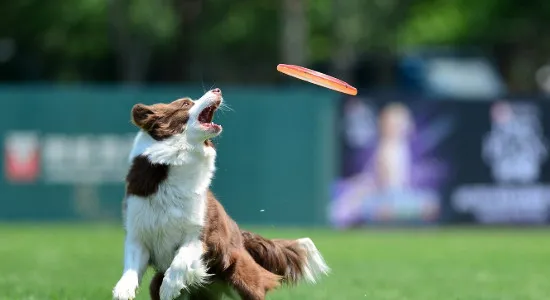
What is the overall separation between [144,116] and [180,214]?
76 cm

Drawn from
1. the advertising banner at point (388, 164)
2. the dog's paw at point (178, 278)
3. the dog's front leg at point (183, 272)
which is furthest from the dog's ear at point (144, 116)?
the advertising banner at point (388, 164)

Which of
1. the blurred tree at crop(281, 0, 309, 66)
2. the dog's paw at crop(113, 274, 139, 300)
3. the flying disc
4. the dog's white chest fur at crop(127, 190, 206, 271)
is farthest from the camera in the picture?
the blurred tree at crop(281, 0, 309, 66)

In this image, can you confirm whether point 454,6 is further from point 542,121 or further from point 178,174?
point 178,174

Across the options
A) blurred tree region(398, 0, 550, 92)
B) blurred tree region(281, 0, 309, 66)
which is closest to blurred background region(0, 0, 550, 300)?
blurred tree region(281, 0, 309, 66)

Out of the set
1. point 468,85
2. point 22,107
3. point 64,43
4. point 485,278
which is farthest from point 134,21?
point 485,278

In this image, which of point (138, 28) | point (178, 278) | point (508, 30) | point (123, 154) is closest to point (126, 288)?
point (178, 278)

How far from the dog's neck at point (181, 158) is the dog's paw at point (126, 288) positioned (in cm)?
72

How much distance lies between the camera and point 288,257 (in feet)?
29.5

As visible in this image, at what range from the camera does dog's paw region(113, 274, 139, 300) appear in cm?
800

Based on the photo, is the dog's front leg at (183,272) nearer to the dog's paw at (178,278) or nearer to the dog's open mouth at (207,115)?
the dog's paw at (178,278)

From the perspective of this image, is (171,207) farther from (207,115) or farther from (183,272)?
(207,115)

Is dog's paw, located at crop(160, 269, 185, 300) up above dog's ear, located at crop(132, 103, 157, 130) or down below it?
below

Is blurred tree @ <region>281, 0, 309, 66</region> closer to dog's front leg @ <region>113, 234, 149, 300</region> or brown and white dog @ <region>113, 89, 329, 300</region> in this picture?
brown and white dog @ <region>113, 89, 329, 300</region>

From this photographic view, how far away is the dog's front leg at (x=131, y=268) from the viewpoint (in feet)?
26.3
